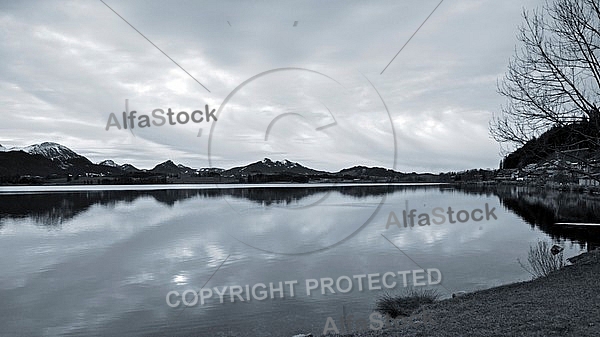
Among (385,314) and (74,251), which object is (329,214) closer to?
(74,251)

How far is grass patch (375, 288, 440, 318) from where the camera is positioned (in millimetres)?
14133

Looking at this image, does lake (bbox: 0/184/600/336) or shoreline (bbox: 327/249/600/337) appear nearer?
shoreline (bbox: 327/249/600/337)

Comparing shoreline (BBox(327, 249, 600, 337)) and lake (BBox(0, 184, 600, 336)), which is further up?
shoreline (BBox(327, 249, 600, 337))

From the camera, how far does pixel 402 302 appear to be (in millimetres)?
14883

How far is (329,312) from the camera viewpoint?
14.3m

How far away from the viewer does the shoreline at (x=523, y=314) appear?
27.3 ft

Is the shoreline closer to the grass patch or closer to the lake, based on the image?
the grass patch

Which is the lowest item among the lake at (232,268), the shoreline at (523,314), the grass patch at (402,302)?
the lake at (232,268)

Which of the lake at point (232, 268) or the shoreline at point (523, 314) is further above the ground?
the shoreline at point (523, 314)

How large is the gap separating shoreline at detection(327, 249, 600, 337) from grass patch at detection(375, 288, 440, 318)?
0.75 m

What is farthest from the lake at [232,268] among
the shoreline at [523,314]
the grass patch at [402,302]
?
the shoreline at [523,314]

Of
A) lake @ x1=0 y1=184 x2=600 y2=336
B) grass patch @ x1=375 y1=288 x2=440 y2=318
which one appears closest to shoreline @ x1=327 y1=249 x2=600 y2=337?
grass patch @ x1=375 y1=288 x2=440 y2=318

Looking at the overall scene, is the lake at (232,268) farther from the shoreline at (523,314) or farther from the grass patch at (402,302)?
the shoreline at (523,314)

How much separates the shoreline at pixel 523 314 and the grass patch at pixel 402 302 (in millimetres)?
747
